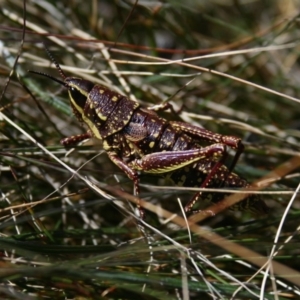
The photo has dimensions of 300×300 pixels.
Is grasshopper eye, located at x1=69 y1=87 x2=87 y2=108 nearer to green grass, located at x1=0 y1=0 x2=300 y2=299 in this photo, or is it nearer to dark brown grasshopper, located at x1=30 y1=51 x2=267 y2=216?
dark brown grasshopper, located at x1=30 y1=51 x2=267 y2=216

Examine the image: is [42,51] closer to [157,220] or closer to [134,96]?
[134,96]

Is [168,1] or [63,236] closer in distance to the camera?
[63,236]

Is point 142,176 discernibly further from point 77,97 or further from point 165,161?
point 77,97

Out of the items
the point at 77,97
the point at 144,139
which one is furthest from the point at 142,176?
the point at 77,97

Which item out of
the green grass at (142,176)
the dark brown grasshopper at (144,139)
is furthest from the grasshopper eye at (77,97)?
the green grass at (142,176)

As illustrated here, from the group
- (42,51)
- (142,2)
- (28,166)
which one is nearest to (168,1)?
(142,2)

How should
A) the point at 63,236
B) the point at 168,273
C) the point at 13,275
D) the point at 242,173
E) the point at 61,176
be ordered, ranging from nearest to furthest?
the point at 13,275
the point at 168,273
the point at 63,236
the point at 61,176
the point at 242,173
